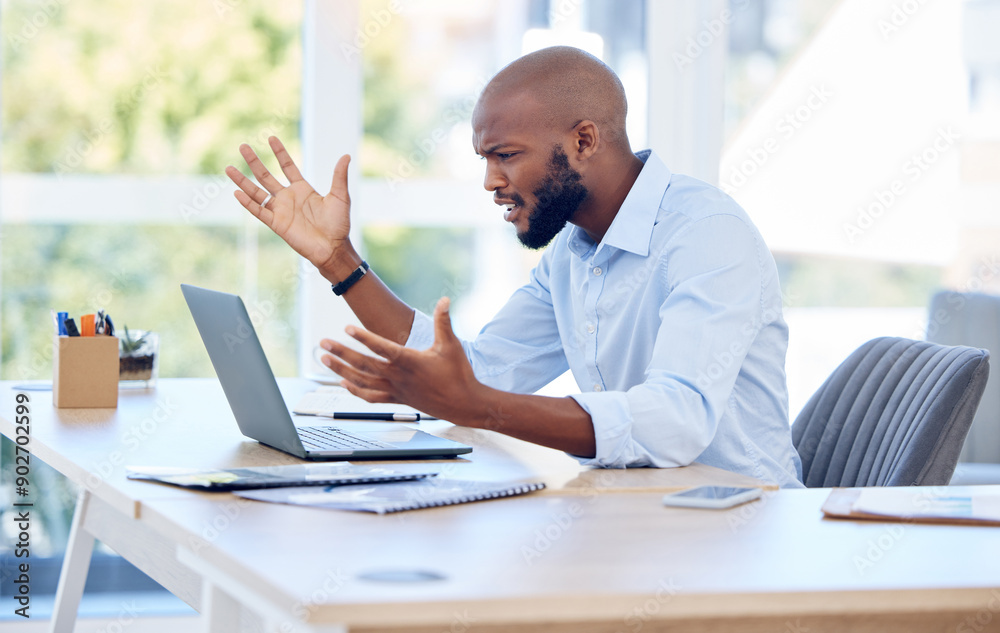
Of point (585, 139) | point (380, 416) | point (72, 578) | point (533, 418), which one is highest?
point (585, 139)

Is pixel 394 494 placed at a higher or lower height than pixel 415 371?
lower

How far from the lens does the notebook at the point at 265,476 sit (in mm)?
1119

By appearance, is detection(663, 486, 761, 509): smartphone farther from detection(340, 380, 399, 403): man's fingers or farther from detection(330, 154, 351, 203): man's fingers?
detection(330, 154, 351, 203): man's fingers

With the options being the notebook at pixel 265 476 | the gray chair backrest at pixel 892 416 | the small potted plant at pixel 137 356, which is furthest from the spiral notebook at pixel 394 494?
the small potted plant at pixel 137 356

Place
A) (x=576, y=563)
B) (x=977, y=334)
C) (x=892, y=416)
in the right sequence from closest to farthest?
(x=576, y=563), (x=892, y=416), (x=977, y=334)

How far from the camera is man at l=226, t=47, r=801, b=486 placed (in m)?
1.36

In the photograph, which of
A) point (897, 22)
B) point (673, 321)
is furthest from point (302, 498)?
point (897, 22)

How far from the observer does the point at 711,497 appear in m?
1.12

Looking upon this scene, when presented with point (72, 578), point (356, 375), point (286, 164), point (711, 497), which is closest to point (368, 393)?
point (356, 375)

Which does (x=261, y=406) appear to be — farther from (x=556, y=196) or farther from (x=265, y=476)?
(x=556, y=196)

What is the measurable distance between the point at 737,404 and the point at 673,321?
0.86 feet

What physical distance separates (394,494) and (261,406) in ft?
1.18

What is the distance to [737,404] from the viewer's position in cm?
165

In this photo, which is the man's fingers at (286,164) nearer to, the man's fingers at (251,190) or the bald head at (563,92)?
the man's fingers at (251,190)
